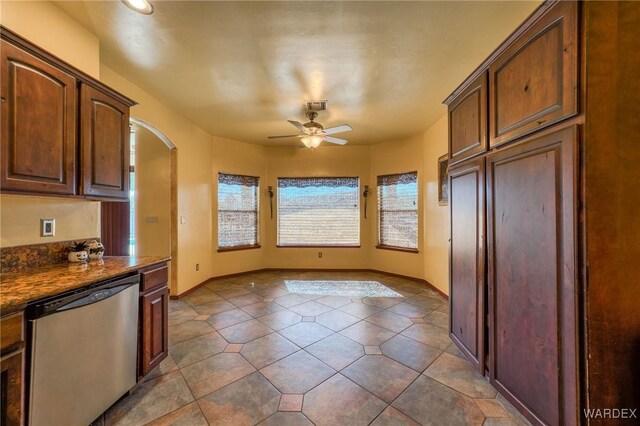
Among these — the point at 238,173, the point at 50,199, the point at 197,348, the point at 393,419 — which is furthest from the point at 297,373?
the point at 238,173

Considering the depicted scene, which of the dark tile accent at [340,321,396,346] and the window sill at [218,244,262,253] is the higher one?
the window sill at [218,244,262,253]

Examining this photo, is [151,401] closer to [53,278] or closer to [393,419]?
[53,278]

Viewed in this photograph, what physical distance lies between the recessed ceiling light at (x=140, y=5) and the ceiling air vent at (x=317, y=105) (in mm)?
1776

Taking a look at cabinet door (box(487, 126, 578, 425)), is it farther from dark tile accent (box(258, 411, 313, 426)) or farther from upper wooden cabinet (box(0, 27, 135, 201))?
upper wooden cabinet (box(0, 27, 135, 201))

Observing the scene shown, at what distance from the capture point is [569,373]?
1.19 meters

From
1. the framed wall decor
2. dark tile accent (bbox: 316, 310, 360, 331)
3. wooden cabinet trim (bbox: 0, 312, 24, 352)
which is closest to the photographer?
wooden cabinet trim (bbox: 0, 312, 24, 352)

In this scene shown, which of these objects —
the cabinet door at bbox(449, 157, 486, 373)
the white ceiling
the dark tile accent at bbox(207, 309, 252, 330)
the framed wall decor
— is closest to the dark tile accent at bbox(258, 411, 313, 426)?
the cabinet door at bbox(449, 157, 486, 373)

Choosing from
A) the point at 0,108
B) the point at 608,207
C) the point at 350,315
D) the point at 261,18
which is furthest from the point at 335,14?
the point at 350,315

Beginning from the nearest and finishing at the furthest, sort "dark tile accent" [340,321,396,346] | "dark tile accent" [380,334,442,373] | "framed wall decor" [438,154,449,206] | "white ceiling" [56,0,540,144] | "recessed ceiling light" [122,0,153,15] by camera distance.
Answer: "recessed ceiling light" [122,0,153,15]
"white ceiling" [56,0,540,144]
"dark tile accent" [380,334,442,373]
"dark tile accent" [340,321,396,346]
"framed wall decor" [438,154,449,206]

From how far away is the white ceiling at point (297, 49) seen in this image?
1770 mm

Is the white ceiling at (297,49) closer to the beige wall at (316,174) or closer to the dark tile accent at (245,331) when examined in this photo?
the beige wall at (316,174)

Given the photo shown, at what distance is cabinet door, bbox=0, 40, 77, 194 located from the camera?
4.51 feet

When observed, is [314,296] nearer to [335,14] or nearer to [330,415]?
[330,415]

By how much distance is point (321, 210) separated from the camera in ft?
17.7
